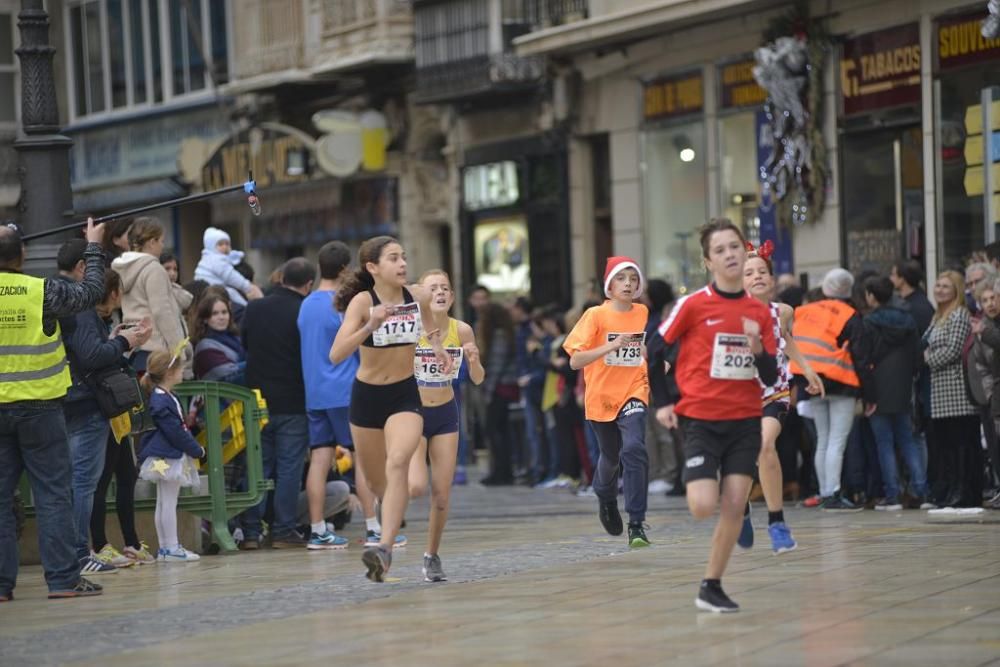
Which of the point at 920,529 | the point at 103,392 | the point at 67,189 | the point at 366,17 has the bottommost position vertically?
the point at 920,529

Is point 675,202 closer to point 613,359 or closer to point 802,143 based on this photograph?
point 802,143

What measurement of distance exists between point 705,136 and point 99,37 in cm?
1895

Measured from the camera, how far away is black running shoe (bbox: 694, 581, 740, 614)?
31.4 feet

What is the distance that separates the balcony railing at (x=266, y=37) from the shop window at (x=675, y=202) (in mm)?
9046

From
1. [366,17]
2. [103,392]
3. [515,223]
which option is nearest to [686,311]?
[103,392]

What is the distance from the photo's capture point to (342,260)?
14.9 meters

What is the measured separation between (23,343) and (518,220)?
718 inches

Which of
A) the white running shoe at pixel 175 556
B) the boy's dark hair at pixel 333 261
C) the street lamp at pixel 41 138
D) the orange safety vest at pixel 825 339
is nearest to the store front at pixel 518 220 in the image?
the orange safety vest at pixel 825 339

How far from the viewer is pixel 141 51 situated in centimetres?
3981

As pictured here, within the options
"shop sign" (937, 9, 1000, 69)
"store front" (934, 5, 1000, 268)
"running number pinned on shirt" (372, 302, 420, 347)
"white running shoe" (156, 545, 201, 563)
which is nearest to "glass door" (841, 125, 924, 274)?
"store front" (934, 5, 1000, 268)

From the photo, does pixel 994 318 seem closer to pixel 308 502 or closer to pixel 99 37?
pixel 308 502

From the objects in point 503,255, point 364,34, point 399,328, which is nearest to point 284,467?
point 399,328

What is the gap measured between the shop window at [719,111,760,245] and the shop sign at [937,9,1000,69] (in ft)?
11.2

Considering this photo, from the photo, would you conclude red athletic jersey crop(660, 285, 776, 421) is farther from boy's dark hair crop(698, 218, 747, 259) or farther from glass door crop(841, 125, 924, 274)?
glass door crop(841, 125, 924, 274)
